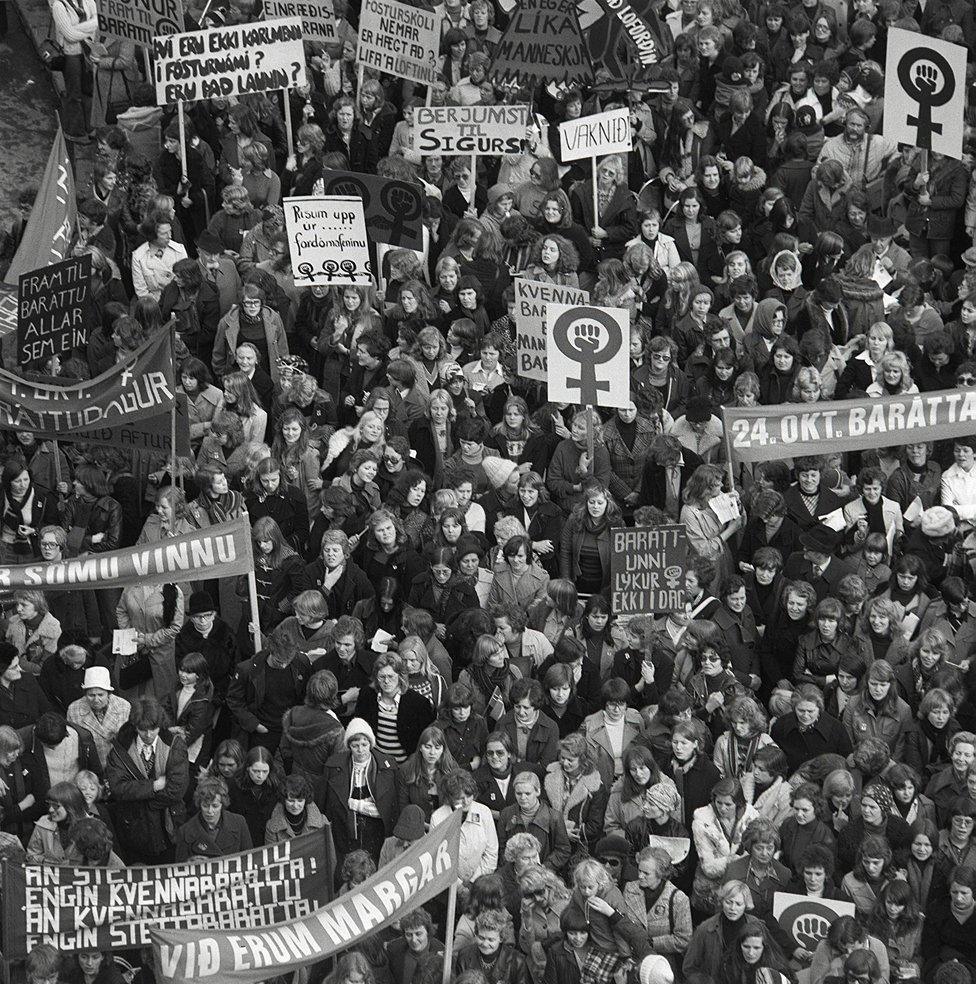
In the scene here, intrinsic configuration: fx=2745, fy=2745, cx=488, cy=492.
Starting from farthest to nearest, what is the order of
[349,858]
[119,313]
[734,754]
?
[119,313] → [734,754] → [349,858]

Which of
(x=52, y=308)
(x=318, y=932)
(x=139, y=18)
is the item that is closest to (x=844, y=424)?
(x=52, y=308)

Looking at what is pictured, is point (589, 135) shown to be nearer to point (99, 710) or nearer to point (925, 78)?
point (925, 78)

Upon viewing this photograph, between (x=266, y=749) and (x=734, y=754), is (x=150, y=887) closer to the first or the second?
(x=266, y=749)

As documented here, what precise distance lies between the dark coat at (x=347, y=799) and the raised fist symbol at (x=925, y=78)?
814 cm

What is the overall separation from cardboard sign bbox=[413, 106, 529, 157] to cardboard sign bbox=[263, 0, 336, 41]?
8.26ft

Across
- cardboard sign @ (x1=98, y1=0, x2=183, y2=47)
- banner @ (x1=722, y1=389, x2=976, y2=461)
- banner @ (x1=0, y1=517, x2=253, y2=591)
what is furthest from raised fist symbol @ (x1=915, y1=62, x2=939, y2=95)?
banner @ (x1=0, y1=517, x2=253, y2=591)

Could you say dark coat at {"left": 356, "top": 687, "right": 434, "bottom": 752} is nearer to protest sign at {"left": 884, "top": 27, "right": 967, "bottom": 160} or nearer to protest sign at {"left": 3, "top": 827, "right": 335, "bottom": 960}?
protest sign at {"left": 3, "top": 827, "right": 335, "bottom": 960}

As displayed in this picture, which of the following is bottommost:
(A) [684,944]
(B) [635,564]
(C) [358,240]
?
(A) [684,944]

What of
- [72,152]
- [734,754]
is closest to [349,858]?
[734,754]

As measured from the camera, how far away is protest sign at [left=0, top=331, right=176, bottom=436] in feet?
59.9

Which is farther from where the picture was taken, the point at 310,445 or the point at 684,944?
the point at 310,445

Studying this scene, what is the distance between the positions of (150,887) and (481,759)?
7.69 ft

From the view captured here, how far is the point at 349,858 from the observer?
14.7m

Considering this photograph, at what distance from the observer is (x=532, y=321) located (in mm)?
19375
